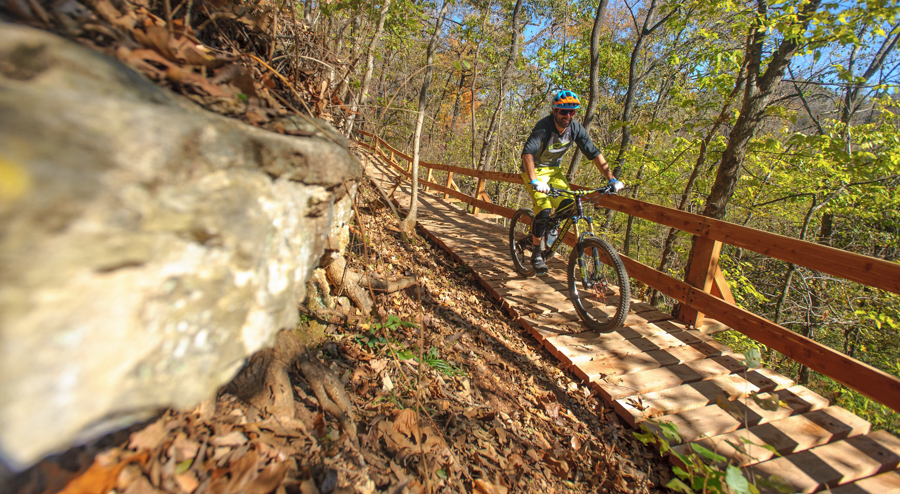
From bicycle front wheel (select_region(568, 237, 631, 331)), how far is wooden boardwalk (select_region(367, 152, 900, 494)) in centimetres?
17

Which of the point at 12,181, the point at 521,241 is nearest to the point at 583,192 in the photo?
the point at 521,241

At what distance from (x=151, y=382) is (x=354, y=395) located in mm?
1333

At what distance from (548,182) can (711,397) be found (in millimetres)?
2640

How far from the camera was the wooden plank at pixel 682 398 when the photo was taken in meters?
2.80

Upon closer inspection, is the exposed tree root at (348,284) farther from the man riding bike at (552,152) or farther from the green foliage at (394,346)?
the man riding bike at (552,152)

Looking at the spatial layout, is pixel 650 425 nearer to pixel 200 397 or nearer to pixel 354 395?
pixel 354 395

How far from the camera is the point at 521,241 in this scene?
5.13m

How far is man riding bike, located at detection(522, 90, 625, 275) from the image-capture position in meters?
4.12

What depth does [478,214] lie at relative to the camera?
28.8 feet

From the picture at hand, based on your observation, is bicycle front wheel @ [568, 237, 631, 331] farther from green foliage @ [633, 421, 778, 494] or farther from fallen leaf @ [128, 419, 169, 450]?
fallen leaf @ [128, 419, 169, 450]

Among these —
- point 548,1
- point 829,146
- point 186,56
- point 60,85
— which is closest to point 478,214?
point 829,146

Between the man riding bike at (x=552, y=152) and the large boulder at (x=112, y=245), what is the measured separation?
3.20 meters

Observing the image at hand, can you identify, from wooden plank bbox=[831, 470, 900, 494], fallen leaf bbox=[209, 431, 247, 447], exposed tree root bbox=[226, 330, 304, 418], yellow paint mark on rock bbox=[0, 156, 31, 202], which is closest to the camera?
yellow paint mark on rock bbox=[0, 156, 31, 202]

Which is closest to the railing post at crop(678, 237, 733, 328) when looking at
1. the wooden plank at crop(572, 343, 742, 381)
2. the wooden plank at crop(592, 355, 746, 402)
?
the wooden plank at crop(572, 343, 742, 381)
